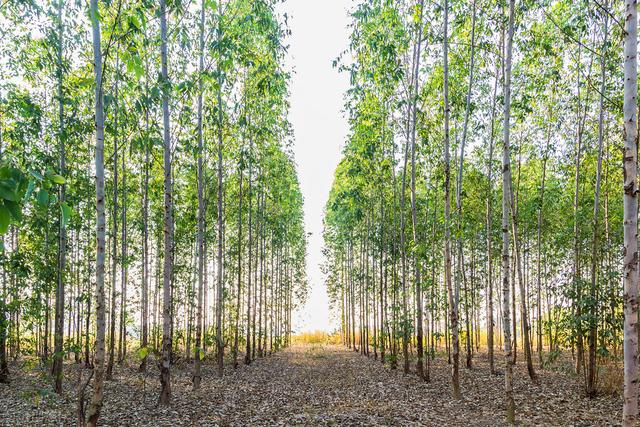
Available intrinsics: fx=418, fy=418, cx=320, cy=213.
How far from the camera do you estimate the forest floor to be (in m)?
10.2

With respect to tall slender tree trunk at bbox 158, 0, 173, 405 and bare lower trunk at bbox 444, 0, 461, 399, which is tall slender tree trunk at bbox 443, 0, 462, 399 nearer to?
bare lower trunk at bbox 444, 0, 461, 399

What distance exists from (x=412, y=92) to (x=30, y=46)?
13091 millimetres

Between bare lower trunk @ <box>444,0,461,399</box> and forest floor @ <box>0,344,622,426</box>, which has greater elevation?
bare lower trunk @ <box>444,0,461,399</box>

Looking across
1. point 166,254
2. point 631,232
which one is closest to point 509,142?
point 631,232

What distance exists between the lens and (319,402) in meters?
13.0

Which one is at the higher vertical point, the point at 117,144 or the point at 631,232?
the point at 117,144

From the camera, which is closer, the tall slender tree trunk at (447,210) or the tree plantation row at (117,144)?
the tree plantation row at (117,144)

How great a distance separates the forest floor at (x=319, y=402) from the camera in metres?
10.2

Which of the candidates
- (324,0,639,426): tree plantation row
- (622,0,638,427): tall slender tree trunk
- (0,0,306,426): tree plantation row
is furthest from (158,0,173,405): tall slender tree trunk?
(622,0,638,427): tall slender tree trunk

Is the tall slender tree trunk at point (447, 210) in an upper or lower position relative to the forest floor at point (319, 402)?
upper

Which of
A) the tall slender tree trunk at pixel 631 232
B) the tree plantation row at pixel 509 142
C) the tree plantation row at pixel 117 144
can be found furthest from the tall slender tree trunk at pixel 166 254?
the tall slender tree trunk at pixel 631 232

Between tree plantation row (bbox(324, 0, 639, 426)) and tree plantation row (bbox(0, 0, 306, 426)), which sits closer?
tree plantation row (bbox(0, 0, 306, 426))

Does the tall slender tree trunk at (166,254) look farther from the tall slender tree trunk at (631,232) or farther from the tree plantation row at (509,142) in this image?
the tall slender tree trunk at (631,232)

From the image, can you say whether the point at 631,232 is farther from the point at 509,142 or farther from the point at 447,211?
the point at 509,142
